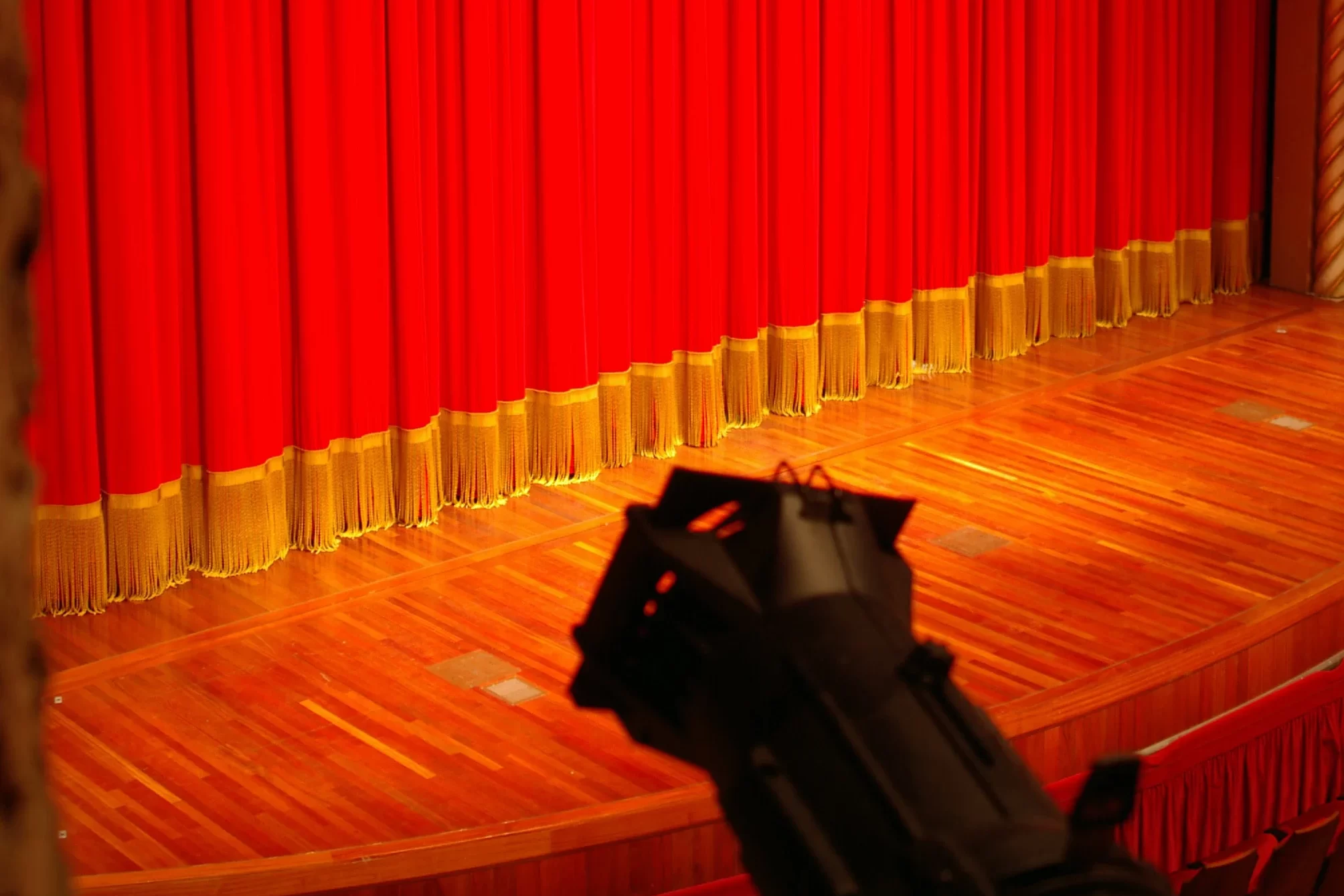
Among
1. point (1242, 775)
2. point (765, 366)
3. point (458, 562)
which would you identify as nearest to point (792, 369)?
point (765, 366)

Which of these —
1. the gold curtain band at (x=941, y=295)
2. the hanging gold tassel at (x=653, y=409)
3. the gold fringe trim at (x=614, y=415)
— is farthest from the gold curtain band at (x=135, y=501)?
the gold curtain band at (x=941, y=295)

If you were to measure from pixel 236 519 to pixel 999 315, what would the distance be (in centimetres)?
265

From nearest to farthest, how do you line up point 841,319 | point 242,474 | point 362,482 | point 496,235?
1. point 242,474
2. point 362,482
3. point 496,235
4. point 841,319

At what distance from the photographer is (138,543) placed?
3.39 metres

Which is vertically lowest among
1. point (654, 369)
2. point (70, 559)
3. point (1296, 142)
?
point (70, 559)

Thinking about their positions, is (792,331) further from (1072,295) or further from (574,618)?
(574,618)

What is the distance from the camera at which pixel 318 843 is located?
2.57m

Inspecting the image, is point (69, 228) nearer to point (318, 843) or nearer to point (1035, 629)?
point (318, 843)

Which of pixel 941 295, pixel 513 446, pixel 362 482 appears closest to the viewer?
pixel 362 482

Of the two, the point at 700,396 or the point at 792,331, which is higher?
the point at 792,331

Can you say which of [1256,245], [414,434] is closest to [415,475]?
[414,434]

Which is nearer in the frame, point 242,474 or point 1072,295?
point 242,474

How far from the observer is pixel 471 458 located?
13.1 ft

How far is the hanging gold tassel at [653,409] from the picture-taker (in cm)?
434
